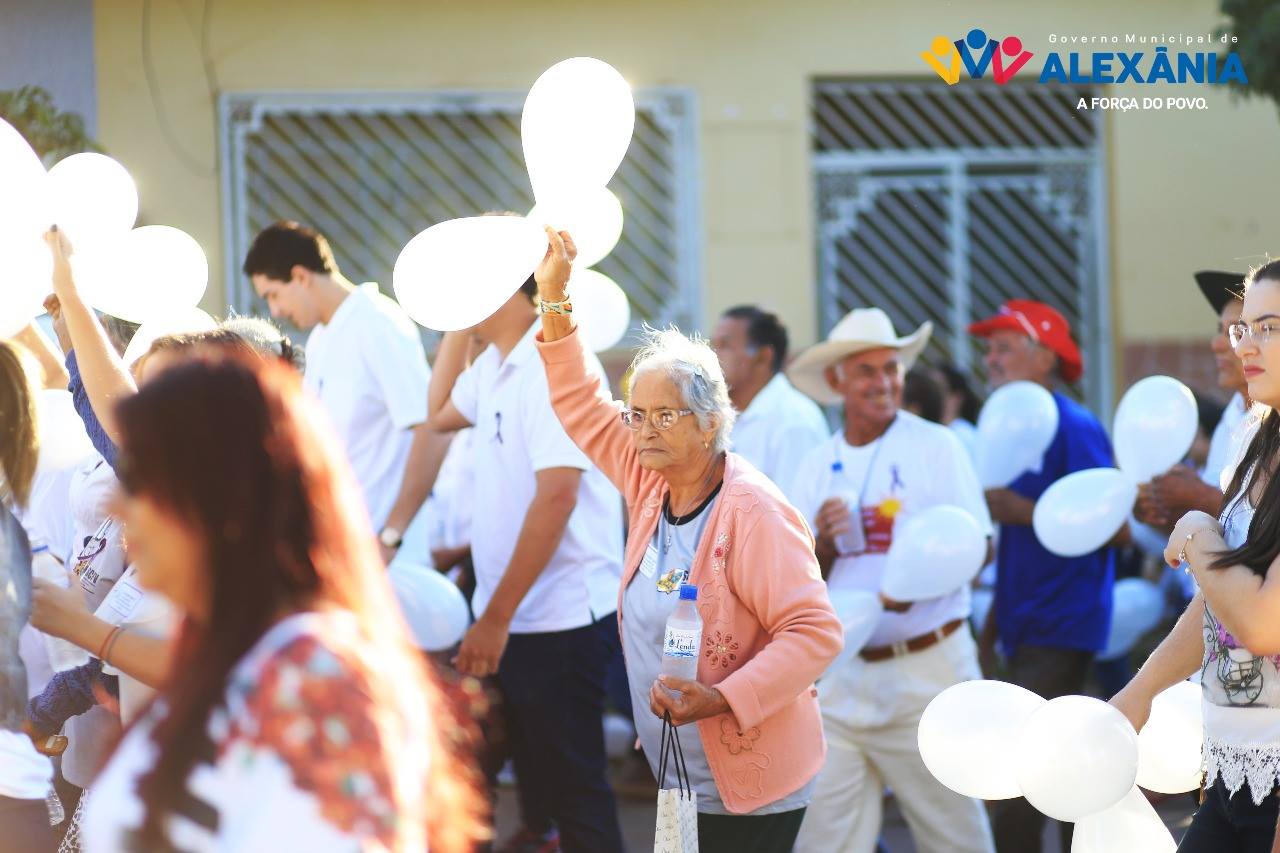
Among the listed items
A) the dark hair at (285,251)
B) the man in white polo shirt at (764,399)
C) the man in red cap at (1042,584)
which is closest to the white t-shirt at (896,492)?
the man in white polo shirt at (764,399)

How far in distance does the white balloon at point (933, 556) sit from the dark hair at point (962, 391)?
3.40 meters

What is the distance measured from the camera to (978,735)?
3.18 m

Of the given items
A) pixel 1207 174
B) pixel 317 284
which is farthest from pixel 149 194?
pixel 1207 174

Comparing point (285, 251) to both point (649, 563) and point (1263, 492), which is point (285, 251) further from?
point (1263, 492)

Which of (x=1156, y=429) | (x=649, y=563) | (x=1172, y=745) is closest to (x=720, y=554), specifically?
(x=649, y=563)

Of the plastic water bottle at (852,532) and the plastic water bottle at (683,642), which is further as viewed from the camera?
the plastic water bottle at (852,532)

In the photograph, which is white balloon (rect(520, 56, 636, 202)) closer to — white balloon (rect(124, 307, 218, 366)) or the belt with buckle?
white balloon (rect(124, 307, 218, 366))

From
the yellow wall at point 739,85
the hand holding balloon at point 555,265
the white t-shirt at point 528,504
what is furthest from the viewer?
the yellow wall at point 739,85

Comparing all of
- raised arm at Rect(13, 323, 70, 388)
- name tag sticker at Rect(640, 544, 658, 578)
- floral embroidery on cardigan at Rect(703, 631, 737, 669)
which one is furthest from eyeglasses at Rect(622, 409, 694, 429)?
raised arm at Rect(13, 323, 70, 388)

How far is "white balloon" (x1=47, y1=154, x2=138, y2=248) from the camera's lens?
12.5 feet

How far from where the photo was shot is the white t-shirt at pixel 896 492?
4.87 meters

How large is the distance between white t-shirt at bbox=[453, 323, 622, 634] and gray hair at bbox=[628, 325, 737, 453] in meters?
0.82

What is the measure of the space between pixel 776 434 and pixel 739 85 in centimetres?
384

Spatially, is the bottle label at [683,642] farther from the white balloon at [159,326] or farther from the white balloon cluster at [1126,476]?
the white balloon cluster at [1126,476]
